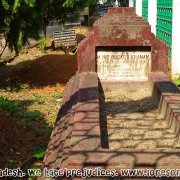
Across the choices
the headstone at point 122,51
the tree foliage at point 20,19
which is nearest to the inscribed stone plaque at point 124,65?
the headstone at point 122,51

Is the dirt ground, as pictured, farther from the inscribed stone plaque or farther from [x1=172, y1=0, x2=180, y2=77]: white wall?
[x1=172, y1=0, x2=180, y2=77]: white wall

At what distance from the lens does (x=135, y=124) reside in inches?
183

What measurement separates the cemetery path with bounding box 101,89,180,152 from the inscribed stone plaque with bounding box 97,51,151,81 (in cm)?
39

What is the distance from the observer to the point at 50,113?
7344 millimetres

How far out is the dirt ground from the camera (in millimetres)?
5473

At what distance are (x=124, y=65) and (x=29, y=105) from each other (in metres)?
2.44

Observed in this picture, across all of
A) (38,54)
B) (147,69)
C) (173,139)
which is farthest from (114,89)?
(38,54)

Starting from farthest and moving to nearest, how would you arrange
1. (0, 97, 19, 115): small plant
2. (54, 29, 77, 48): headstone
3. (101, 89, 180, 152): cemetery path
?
(54, 29, 77, 48): headstone
(0, 97, 19, 115): small plant
(101, 89, 180, 152): cemetery path

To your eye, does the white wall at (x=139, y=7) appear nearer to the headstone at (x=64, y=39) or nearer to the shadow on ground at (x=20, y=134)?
the headstone at (x=64, y=39)

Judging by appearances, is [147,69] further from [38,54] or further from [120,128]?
[38,54]

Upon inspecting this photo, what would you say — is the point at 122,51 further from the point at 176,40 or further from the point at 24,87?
the point at 24,87

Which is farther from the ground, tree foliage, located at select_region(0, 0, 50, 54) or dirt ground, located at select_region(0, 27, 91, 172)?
tree foliage, located at select_region(0, 0, 50, 54)

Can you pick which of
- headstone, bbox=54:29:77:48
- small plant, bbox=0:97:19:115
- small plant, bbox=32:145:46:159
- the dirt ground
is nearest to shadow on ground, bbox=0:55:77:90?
the dirt ground

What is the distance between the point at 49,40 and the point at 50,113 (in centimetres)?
1013
